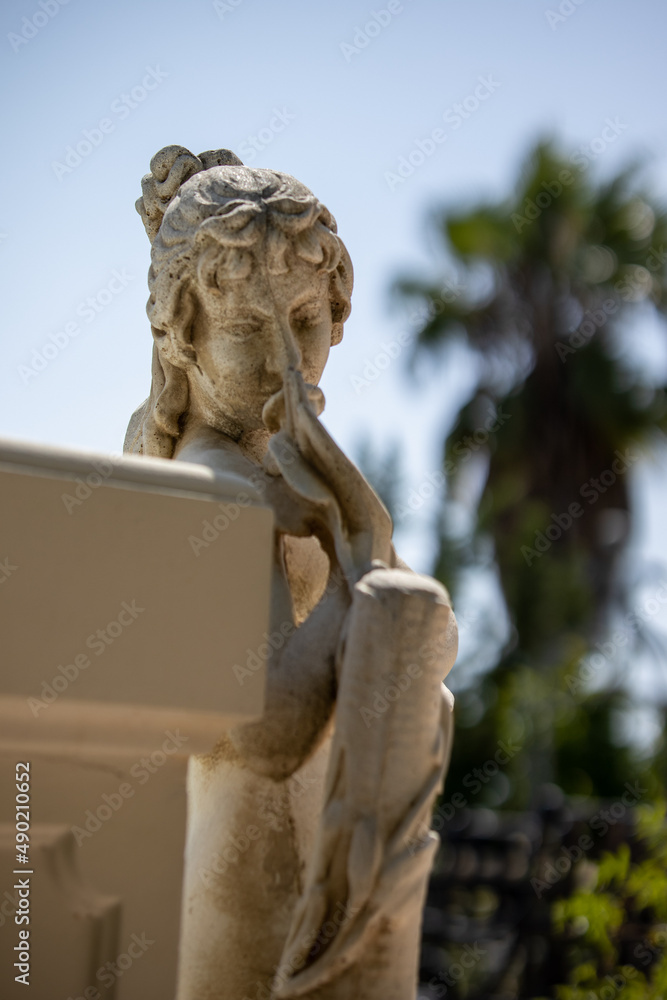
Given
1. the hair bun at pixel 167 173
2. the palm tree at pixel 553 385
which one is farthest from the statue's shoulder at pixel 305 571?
the palm tree at pixel 553 385

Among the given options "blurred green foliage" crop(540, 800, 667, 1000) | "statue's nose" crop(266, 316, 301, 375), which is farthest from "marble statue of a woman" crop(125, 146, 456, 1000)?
"blurred green foliage" crop(540, 800, 667, 1000)

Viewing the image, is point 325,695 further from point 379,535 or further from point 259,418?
point 259,418

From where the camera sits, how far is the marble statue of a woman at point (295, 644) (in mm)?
2162

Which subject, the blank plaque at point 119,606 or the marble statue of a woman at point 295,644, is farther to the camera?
the marble statue of a woman at point 295,644

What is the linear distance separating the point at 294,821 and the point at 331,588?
1.71 ft

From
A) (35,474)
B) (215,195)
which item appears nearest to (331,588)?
A: (35,474)

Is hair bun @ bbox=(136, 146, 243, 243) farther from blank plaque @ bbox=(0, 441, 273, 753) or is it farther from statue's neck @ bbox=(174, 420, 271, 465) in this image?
blank plaque @ bbox=(0, 441, 273, 753)

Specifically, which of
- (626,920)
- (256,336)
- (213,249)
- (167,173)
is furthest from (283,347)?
(626,920)

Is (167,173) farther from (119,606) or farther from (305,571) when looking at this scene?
(119,606)

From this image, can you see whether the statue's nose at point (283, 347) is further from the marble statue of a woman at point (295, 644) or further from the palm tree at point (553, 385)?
the palm tree at point (553, 385)

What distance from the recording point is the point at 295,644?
2346 millimetres

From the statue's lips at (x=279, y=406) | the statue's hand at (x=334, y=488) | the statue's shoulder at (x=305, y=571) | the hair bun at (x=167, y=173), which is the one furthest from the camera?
the hair bun at (x=167, y=173)

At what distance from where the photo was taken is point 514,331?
713 inches

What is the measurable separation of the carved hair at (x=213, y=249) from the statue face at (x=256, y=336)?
27 mm
